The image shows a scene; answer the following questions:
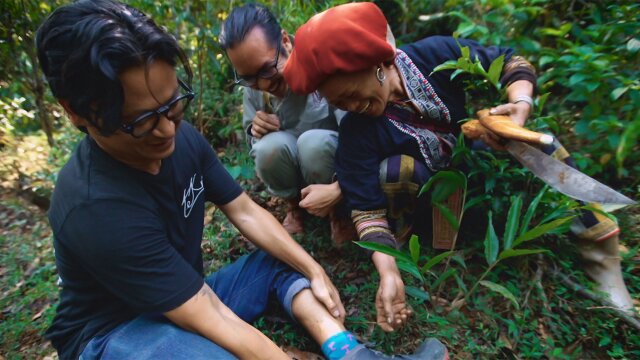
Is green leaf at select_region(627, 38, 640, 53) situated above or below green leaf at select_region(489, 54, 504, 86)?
below

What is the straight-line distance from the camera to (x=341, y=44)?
4.66 ft

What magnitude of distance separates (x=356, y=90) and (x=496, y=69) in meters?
0.58

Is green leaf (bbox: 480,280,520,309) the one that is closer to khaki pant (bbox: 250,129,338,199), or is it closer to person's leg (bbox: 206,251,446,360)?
person's leg (bbox: 206,251,446,360)

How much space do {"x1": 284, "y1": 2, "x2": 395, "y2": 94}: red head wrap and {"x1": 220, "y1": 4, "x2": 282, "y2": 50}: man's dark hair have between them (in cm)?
42

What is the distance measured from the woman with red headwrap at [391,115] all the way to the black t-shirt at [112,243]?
2.14ft

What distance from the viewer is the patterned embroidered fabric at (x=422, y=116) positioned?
1.78m

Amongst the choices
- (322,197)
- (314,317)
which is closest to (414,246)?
(314,317)

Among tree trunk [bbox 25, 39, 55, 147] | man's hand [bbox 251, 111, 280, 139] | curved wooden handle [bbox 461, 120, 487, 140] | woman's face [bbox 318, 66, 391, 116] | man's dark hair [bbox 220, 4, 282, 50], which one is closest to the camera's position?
woman's face [bbox 318, 66, 391, 116]

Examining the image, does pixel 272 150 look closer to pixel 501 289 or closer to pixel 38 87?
pixel 501 289

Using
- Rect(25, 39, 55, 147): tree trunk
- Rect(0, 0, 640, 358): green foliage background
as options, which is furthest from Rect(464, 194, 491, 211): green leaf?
Rect(25, 39, 55, 147): tree trunk

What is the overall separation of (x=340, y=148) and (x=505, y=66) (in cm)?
80

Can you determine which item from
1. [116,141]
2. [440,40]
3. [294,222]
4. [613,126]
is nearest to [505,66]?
[440,40]

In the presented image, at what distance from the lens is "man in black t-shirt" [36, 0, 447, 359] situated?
103cm

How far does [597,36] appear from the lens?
1953 mm
